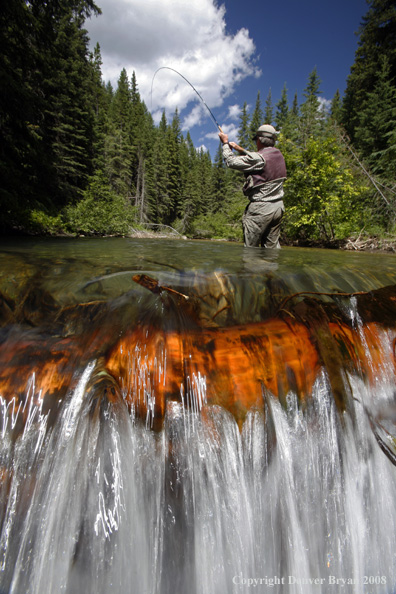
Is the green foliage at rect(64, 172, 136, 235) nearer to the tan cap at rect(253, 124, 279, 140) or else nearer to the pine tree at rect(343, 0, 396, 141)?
the tan cap at rect(253, 124, 279, 140)

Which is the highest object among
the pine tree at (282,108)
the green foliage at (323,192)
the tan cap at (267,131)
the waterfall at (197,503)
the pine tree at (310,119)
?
the pine tree at (282,108)

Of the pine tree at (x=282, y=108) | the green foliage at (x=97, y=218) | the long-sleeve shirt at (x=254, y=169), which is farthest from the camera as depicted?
the pine tree at (x=282, y=108)

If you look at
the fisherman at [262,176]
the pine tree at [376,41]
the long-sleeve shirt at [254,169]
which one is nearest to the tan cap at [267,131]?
the fisherman at [262,176]

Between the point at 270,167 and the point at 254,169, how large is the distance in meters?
0.32

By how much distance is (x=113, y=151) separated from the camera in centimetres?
3381

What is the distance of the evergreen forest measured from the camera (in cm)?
706

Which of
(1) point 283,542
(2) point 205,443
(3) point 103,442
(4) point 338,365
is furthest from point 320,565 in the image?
(3) point 103,442

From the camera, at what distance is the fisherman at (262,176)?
4684 millimetres

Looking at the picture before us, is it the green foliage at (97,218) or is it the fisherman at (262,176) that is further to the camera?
the green foliage at (97,218)

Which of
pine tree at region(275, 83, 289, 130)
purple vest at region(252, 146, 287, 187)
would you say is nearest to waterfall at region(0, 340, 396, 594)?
purple vest at region(252, 146, 287, 187)

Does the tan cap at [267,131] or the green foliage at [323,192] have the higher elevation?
the green foliage at [323,192]

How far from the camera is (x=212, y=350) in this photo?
1.87 meters

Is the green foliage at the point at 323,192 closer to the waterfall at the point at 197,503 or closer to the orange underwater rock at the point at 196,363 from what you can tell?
the orange underwater rock at the point at 196,363

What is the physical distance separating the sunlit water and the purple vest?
4093 millimetres
